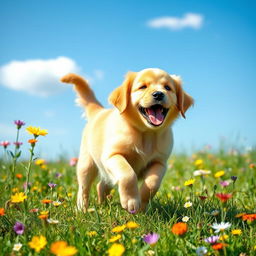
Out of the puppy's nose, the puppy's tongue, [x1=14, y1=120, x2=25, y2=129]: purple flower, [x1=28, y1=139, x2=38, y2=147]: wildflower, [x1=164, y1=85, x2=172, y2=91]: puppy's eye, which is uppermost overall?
[x1=164, y1=85, x2=172, y2=91]: puppy's eye

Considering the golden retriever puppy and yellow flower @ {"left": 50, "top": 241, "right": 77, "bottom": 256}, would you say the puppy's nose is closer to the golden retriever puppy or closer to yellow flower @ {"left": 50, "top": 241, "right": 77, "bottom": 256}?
the golden retriever puppy

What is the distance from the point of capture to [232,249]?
2.01 metres

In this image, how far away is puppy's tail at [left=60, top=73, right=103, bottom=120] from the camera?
4.21 metres

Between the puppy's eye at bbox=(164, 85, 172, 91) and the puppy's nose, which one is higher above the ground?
the puppy's eye at bbox=(164, 85, 172, 91)

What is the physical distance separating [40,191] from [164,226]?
6.41ft

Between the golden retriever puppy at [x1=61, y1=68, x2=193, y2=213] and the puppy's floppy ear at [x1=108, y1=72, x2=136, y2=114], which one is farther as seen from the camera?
the puppy's floppy ear at [x1=108, y1=72, x2=136, y2=114]

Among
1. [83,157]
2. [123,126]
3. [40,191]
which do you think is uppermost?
[123,126]

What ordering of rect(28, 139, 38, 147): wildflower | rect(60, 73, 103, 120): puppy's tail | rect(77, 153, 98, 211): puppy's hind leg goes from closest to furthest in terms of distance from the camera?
rect(28, 139, 38, 147): wildflower < rect(77, 153, 98, 211): puppy's hind leg < rect(60, 73, 103, 120): puppy's tail

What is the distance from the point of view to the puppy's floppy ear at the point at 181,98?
3.35 meters

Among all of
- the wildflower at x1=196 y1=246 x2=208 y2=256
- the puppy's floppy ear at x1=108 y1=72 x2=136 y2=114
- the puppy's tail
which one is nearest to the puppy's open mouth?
the puppy's floppy ear at x1=108 y1=72 x2=136 y2=114

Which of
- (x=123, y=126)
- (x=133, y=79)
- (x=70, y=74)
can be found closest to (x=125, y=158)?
(x=123, y=126)

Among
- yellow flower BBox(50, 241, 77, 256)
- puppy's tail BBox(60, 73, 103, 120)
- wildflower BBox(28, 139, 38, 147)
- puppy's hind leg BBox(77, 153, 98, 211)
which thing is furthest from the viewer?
puppy's tail BBox(60, 73, 103, 120)

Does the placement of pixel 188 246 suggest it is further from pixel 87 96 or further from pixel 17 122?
pixel 87 96

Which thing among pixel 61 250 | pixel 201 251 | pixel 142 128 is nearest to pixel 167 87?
pixel 142 128
